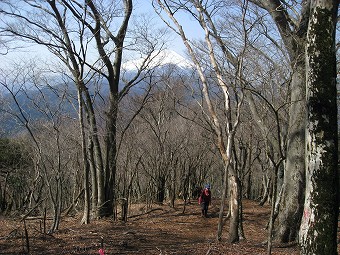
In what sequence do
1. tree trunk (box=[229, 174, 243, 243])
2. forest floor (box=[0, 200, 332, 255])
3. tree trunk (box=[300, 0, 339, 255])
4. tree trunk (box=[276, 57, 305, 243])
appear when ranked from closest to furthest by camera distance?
tree trunk (box=[300, 0, 339, 255]) → forest floor (box=[0, 200, 332, 255]) → tree trunk (box=[229, 174, 243, 243]) → tree trunk (box=[276, 57, 305, 243])

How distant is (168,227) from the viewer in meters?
11.6

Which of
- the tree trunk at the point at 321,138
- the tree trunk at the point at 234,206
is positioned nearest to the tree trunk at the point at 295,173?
the tree trunk at the point at 234,206

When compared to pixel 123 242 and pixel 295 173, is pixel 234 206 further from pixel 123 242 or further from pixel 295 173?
pixel 123 242

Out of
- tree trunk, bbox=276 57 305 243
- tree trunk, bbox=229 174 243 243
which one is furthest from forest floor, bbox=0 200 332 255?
tree trunk, bbox=276 57 305 243

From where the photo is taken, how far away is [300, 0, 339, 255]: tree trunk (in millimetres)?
4285

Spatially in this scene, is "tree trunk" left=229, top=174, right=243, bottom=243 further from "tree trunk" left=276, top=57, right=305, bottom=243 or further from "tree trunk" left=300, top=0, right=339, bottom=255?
"tree trunk" left=300, top=0, right=339, bottom=255

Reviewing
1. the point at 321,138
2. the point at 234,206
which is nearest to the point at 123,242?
the point at 234,206

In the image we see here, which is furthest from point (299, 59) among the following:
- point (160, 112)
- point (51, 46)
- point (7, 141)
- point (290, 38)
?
point (7, 141)

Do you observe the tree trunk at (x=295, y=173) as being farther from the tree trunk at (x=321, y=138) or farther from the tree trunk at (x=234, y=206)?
the tree trunk at (x=321, y=138)

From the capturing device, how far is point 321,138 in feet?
14.3

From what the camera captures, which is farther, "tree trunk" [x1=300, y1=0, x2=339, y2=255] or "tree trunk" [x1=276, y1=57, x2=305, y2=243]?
"tree trunk" [x1=276, y1=57, x2=305, y2=243]

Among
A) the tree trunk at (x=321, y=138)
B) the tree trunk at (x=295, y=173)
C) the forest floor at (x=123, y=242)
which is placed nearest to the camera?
the tree trunk at (x=321, y=138)

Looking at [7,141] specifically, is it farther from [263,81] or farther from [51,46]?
[263,81]

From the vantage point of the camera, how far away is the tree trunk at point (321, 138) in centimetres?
429
